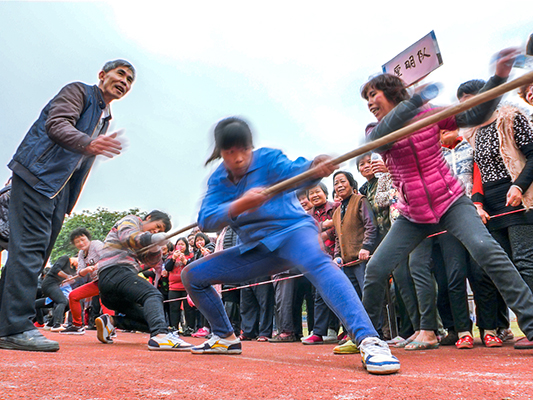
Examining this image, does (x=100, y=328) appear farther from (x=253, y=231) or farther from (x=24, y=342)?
(x=253, y=231)

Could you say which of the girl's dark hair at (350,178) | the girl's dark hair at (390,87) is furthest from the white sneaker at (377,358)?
the girl's dark hair at (350,178)

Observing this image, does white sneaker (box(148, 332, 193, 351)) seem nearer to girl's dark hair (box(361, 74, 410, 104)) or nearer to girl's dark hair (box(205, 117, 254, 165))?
girl's dark hair (box(205, 117, 254, 165))

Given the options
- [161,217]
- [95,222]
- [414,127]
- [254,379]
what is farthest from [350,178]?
[95,222]

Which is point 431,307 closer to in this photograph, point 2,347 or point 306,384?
point 306,384

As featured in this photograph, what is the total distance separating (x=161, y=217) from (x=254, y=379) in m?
3.19

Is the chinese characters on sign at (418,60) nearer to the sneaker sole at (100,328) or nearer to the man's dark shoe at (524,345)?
the man's dark shoe at (524,345)

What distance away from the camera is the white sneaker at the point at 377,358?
2.39 metres

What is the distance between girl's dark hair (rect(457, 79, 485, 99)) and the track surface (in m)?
2.20

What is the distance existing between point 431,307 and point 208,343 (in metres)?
2.04

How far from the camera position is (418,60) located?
15.3ft

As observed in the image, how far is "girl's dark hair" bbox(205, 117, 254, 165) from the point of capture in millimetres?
3410

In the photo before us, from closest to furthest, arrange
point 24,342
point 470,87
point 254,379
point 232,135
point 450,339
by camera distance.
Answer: point 254,379 < point 24,342 < point 232,135 < point 470,87 < point 450,339

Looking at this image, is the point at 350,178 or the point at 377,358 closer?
the point at 377,358

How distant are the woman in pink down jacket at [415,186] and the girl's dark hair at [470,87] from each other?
84cm
